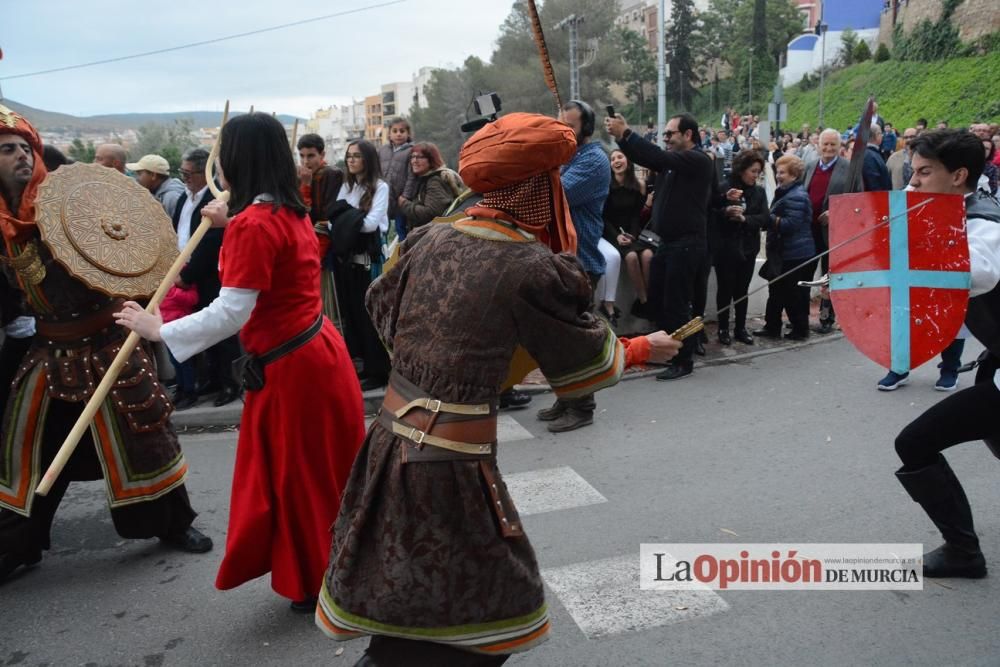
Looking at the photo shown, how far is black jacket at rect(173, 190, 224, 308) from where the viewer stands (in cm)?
585

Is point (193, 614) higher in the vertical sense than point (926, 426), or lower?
lower

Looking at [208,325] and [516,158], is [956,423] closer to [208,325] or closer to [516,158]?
[516,158]

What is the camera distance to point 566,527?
400 centimetres

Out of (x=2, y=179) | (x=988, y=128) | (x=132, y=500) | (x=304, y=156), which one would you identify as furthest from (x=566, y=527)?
(x=988, y=128)

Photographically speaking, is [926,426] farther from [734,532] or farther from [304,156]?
[304,156]

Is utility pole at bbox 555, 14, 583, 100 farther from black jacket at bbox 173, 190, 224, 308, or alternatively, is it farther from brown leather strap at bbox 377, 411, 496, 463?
brown leather strap at bbox 377, 411, 496, 463

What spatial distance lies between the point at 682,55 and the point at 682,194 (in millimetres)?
66896

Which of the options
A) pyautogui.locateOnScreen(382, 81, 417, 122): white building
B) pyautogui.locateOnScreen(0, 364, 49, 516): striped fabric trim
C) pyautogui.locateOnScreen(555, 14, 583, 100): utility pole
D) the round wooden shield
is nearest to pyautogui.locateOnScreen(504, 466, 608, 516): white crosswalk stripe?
the round wooden shield

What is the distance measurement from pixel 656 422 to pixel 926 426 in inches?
99.2

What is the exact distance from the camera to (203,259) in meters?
5.91

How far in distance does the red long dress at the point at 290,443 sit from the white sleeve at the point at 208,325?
204 mm

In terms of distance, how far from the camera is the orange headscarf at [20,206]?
342cm

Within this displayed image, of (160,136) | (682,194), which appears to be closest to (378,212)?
(682,194)

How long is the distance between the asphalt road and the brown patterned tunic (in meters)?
0.97
